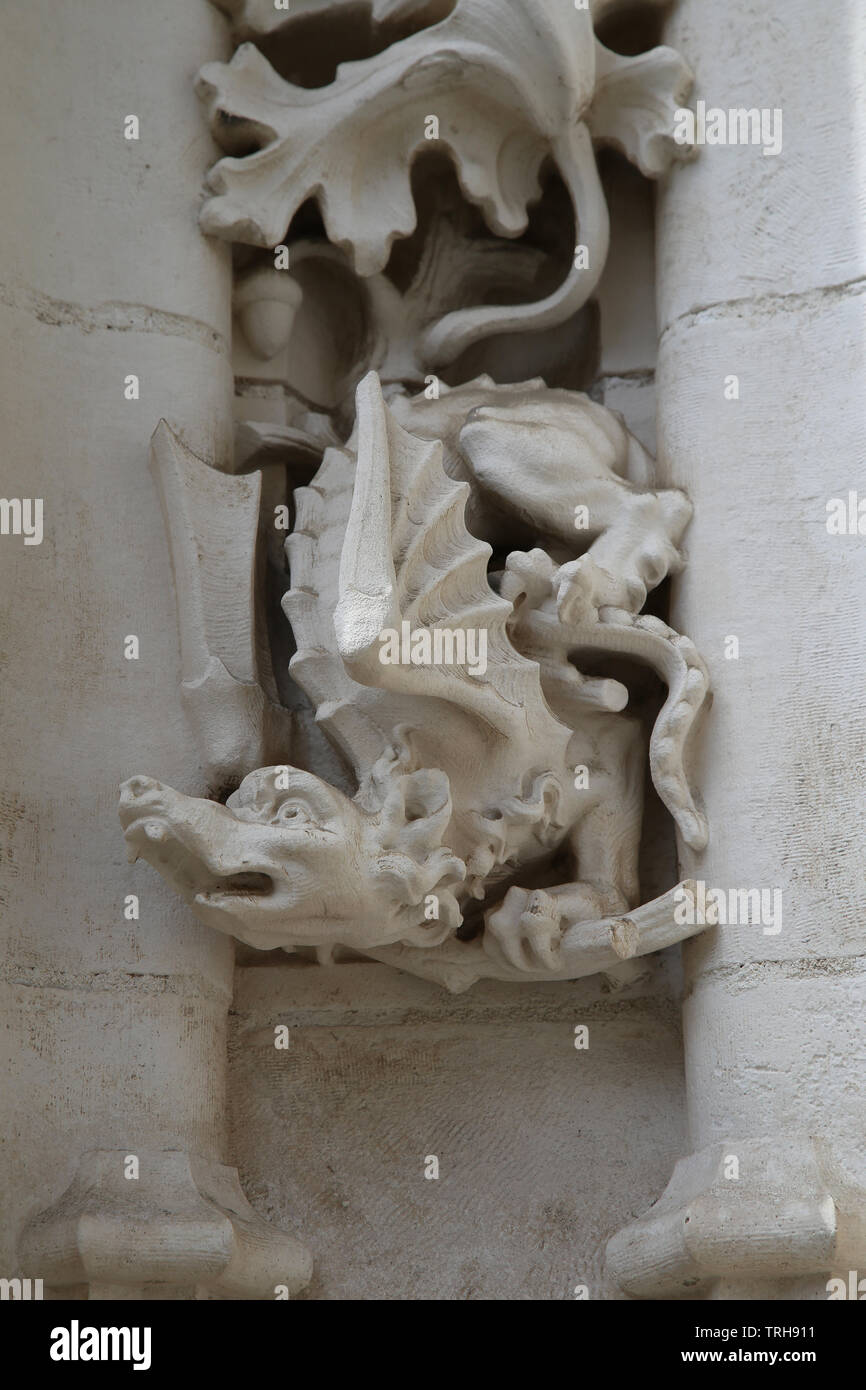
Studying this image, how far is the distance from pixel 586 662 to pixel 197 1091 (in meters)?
0.63

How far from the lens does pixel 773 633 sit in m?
2.41

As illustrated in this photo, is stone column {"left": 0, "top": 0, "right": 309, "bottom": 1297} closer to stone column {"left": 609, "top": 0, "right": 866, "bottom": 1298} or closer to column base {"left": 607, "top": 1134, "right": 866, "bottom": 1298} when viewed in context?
column base {"left": 607, "top": 1134, "right": 866, "bottom": 1298}

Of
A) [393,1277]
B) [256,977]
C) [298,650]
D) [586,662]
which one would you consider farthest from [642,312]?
[393,1277]

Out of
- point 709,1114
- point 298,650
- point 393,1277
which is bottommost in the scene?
point 393,1277

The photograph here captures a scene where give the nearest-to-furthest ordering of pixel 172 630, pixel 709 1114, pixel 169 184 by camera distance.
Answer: pixel 709 1114
pixel 172 630
pixel 169 184

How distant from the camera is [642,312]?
2.70 metres

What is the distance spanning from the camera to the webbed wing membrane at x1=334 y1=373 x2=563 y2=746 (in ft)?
7.12

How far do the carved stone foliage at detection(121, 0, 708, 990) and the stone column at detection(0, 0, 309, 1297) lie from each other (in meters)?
0.07

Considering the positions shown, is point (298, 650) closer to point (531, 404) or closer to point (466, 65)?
point (531, 404)

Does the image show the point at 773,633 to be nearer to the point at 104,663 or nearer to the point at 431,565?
the point at 431,565

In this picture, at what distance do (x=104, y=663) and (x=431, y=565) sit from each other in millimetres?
397

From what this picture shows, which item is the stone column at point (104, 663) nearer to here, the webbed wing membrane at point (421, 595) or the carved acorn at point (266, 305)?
the carved acorn at point (266, 305)

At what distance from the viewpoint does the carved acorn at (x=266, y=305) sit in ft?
8.79

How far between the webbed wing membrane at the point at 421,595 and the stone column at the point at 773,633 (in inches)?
9.7
